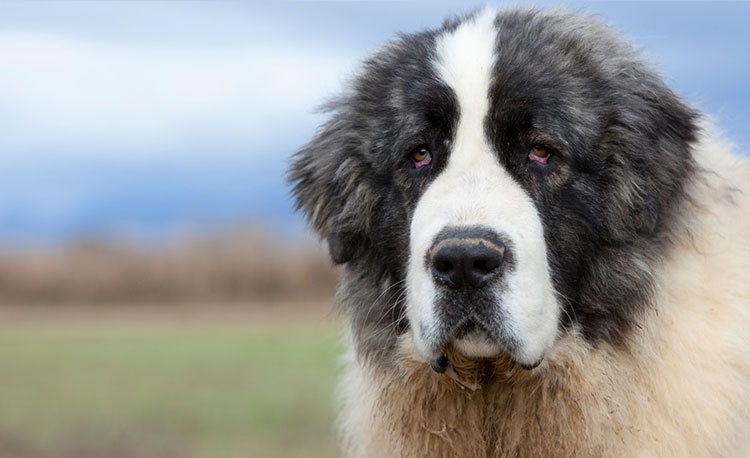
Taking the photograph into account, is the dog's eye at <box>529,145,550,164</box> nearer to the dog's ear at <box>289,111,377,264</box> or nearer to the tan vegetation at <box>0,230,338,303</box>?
the dog's ear at <box>289,111,377,264</box>

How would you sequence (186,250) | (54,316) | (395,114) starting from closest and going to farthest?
(395,114) < (54,316) < (186,250)

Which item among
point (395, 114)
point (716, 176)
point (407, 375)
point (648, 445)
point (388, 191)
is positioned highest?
point (395, 114)

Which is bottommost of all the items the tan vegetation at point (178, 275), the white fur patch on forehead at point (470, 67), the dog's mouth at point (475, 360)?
the tan vegetation at point (178, 275)

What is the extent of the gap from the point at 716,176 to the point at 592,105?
0.70 metres

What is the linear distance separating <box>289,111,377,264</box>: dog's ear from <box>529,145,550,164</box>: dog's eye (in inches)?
28.9

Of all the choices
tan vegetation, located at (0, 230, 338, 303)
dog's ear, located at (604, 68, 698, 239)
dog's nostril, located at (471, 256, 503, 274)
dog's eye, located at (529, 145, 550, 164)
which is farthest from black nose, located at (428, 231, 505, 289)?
tan vegetation, located at (0, 230, 338, 303)

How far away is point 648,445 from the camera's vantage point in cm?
426

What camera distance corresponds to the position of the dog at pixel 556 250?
411cm

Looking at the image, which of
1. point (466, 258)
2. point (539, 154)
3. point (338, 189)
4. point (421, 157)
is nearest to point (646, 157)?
point (539, 154)

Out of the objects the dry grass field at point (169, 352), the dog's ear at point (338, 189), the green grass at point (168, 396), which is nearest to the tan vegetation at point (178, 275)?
the dry grass field at point (169, 352)

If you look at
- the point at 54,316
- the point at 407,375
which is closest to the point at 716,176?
the point at 407,375

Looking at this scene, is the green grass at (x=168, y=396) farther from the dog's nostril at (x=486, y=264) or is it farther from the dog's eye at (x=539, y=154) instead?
the dog's nostril at (x=486, y=264)

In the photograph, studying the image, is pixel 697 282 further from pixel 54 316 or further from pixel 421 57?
pixel 54 316

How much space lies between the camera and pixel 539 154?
4250mm
